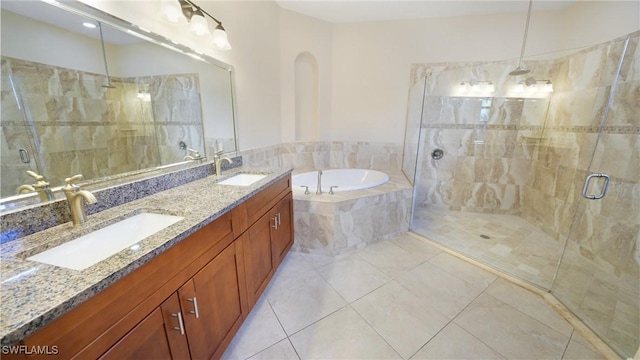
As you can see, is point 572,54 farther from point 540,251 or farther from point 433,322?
point 433,322

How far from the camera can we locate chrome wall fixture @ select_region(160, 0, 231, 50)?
4.72 ft

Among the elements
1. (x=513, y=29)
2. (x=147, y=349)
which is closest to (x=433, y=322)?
(x=147, y=349)

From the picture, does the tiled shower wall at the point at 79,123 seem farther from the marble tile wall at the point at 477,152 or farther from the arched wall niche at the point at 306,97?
the marble tile wall at the point at 477,152

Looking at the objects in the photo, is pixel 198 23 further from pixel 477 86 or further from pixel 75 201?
pixel 477 86

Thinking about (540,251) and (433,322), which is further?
(540,251)

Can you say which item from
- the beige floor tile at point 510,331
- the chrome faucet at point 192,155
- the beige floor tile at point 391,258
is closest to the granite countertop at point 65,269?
the chrome faucet at point 192,155

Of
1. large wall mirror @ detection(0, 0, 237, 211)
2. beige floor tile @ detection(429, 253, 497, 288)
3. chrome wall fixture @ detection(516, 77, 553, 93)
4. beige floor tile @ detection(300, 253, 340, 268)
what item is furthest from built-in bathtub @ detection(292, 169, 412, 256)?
chrome wall fixture @ detection(516, 77, 553, 93)

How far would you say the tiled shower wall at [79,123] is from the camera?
0.91m

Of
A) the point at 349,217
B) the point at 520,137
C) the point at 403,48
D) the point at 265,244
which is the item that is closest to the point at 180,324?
the point at 265,244

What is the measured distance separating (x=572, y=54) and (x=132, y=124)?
13.3ft

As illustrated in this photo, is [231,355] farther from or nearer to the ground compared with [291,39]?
nearer to the ground

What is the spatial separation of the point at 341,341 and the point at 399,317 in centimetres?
45

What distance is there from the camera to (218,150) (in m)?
2.06

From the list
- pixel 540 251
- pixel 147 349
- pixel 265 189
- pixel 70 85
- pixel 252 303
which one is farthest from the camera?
pixel 540 251
